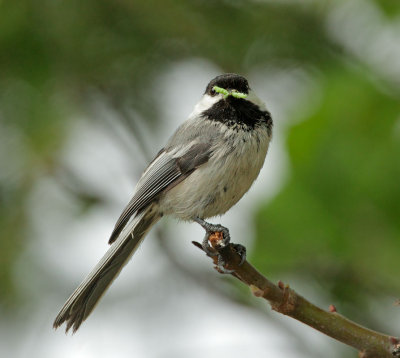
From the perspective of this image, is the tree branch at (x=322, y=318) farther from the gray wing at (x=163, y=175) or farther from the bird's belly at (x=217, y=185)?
the gray wing at (x=163, y=175)

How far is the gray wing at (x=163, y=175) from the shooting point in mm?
2988

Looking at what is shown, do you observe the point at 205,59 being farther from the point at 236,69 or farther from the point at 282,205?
the point at 282,205

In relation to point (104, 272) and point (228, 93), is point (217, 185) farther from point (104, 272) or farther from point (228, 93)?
point (104, 272)

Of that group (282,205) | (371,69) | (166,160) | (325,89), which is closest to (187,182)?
(166,160)

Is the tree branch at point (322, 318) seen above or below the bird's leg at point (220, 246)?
below

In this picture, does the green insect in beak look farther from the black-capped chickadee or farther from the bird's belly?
the bird's belly

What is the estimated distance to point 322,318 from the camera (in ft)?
5.97

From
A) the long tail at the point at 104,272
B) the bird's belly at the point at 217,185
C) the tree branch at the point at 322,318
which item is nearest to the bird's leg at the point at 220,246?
the tree branch at the point at 322,318

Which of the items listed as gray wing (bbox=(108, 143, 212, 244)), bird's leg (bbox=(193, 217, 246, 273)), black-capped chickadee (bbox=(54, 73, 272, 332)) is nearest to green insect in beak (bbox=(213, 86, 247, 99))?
black-capped chickadee (bbox=(54, 73, 272, 332))

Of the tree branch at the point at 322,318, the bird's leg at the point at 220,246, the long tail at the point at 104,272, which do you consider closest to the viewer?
the tree branch at the point at 322,318

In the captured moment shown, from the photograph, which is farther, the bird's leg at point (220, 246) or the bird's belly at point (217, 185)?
the bird's belly at point (217, 185)

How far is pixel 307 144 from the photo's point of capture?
3.20 metres

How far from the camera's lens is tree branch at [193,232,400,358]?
1.70 meters

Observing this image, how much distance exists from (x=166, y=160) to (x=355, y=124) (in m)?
0.95
